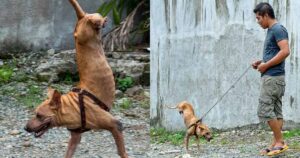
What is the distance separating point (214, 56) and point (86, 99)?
3.18m

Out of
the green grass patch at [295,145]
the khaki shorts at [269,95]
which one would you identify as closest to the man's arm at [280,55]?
the khaki shorts at [269,95]

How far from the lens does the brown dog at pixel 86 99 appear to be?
6.38 metres

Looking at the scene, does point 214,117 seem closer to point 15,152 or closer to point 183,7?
point 183,7

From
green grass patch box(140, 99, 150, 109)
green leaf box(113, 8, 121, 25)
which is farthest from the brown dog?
green leaf box(113, 8, 121, 25)

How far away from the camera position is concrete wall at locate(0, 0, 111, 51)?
14.2 m

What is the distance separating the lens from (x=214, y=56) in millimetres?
9219

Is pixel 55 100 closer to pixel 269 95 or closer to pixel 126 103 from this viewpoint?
pixel 269 95

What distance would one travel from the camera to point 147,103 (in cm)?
1204

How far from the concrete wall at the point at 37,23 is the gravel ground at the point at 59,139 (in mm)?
3052

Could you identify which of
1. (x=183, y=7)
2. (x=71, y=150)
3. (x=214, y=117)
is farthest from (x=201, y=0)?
(x=71, y=150)

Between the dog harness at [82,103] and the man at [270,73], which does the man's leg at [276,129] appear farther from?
the dog harness at [82,103]

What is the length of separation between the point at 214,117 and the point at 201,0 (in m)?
1.59

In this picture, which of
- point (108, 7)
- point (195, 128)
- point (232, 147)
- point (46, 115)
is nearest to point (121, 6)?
point (108, 7)

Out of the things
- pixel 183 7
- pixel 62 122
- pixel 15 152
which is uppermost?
pixel 183 7
